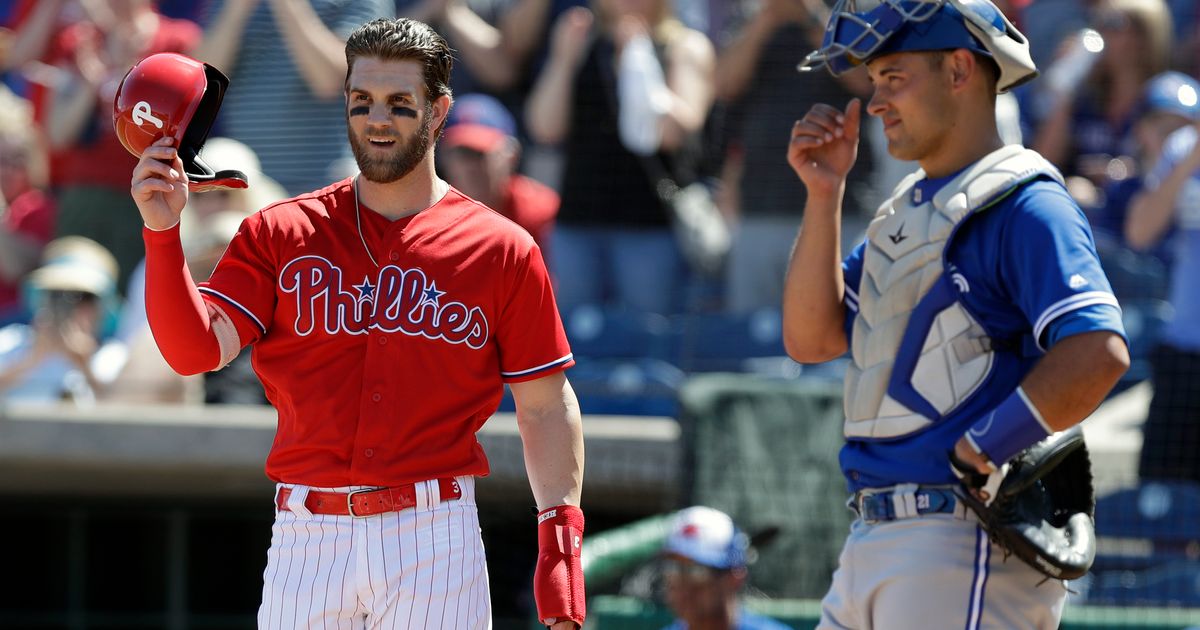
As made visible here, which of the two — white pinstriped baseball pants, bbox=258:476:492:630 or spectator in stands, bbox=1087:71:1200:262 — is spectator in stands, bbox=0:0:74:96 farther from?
white pinstriped baseball pants, bbox=258:476:492:630

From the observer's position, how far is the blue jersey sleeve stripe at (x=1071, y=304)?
3.04m

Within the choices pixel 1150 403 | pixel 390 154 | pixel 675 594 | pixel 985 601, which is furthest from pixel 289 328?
pixel 1150 403

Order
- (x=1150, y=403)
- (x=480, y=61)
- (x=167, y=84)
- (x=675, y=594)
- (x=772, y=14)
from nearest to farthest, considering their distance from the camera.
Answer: (x=167, y=84)
(x=675, y=594)
(x=1150, y=403)
(x=772, y=14)
(x=480, y=61)

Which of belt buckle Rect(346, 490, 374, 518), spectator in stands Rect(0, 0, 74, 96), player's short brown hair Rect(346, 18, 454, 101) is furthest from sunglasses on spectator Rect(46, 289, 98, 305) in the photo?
belt buckle Rect(346, 490, 374, 518)

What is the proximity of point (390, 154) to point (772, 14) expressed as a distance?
13.6 ft

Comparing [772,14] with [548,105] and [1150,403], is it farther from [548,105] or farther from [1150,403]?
[1150,403]

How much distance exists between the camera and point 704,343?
7168 millimetres

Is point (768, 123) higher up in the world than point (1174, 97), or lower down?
lower down

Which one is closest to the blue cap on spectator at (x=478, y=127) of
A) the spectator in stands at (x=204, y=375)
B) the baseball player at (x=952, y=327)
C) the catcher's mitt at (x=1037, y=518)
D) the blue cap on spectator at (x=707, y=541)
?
the spectator in stands at (x=204, y=375)

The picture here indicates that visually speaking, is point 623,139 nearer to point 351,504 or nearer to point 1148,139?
point 1148,139

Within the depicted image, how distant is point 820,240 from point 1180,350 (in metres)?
3.11

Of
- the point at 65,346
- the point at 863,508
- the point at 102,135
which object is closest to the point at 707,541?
the point at 863,508

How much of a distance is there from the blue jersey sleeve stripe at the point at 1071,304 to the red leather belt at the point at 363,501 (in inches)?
48.2

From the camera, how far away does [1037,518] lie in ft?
10.5
